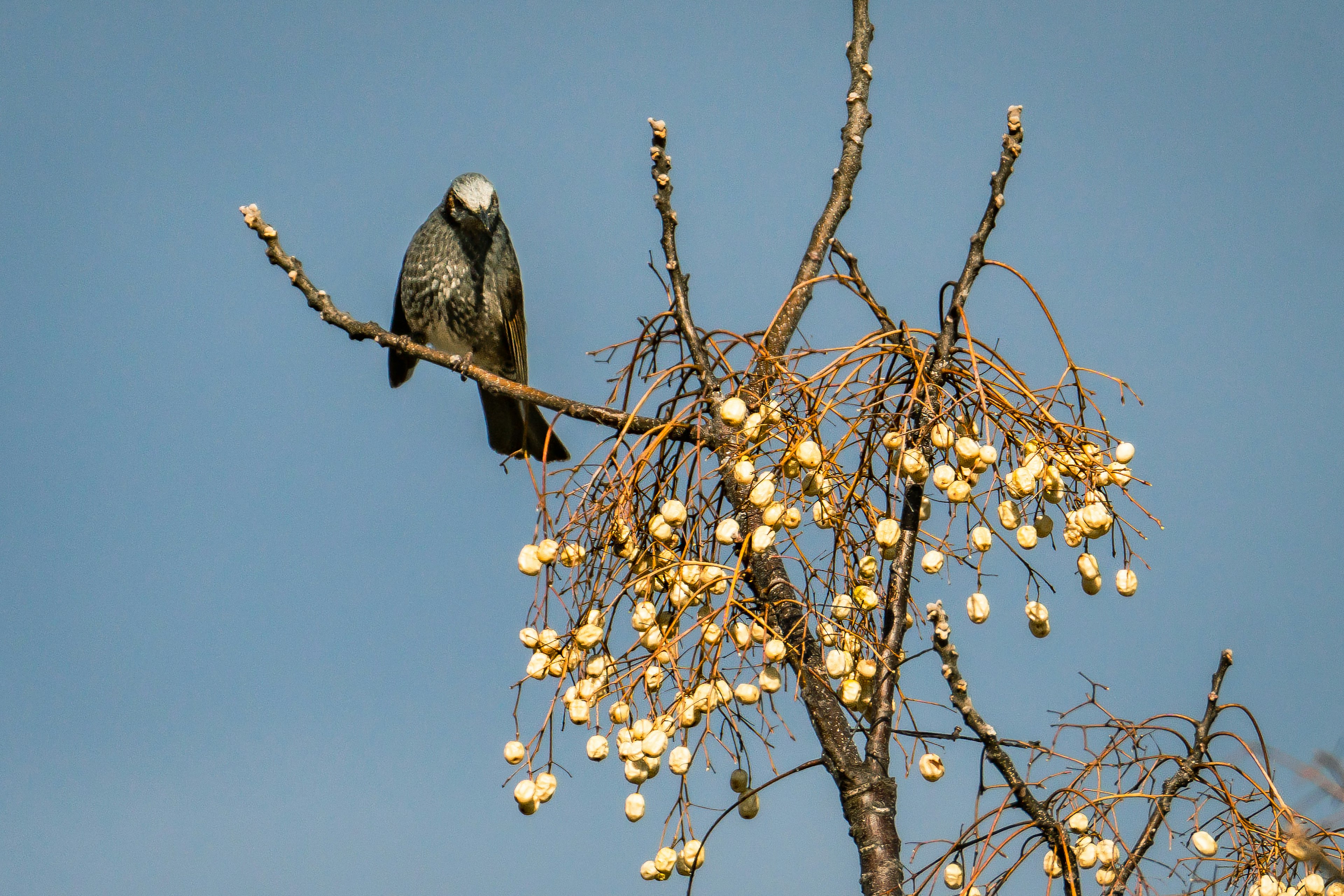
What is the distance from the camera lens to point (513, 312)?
24.0ft

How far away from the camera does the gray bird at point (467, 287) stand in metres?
7.02

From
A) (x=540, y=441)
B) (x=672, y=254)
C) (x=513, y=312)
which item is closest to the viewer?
(x=672, y=254)

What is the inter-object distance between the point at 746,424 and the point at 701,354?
1.42 feet

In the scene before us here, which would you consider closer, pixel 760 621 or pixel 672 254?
pixel 760 621

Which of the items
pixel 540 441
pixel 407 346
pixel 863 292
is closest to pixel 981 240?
pixel 863 292

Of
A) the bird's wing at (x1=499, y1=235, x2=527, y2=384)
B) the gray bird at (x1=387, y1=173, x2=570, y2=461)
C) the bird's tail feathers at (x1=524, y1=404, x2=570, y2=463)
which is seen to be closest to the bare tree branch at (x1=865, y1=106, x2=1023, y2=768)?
the bird's tail feathers at (x1=524, y1=404, x2=570, y2=463)

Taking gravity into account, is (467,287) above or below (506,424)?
above

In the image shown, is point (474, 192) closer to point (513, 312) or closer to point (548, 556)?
point (513, 312)

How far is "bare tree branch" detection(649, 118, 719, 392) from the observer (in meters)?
3.18

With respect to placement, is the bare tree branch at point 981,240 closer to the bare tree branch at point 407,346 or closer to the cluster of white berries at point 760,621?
the cluster of white berries at point 760,621

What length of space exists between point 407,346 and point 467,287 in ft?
9.53

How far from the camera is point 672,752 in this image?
2607 mm

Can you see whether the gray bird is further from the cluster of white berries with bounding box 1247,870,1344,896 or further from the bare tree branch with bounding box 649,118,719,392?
the cluster of white berries with bounding box 1247,870,1344,896

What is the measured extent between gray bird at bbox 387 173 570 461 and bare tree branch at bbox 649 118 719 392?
336 cm
